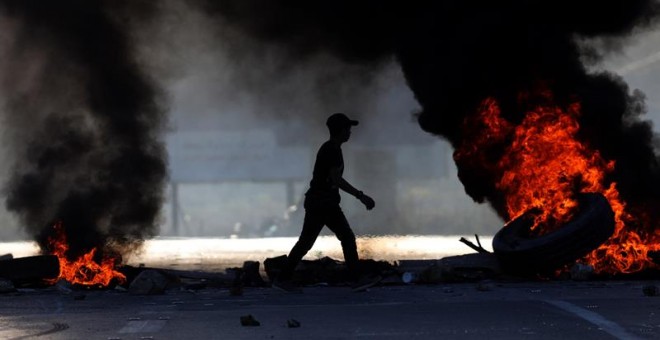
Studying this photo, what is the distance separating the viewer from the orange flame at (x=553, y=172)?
56.0ft

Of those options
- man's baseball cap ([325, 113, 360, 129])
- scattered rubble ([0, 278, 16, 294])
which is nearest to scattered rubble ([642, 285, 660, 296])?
man's baseball cap ([325, 113, 360, 129])

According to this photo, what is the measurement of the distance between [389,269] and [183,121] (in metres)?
39.4

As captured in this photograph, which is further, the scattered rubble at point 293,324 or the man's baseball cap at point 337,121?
the man's baseball cap at point 337,121

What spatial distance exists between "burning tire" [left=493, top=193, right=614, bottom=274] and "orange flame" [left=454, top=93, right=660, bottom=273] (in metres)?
0.84

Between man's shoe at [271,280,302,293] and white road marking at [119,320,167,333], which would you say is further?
man's shoe at [271,280,302,293]

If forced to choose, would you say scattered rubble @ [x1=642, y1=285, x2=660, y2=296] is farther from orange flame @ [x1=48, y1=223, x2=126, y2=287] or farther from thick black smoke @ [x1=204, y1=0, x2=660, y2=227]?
orange flame @ [x1=48, y1=223, x2=126, y2=287]

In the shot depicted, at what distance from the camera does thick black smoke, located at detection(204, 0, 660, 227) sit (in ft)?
60.0

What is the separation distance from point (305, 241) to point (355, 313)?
3036 mm

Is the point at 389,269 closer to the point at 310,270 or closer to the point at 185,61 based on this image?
the point at 310,270

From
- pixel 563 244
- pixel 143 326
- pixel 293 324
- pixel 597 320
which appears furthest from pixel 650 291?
pixel 143 326

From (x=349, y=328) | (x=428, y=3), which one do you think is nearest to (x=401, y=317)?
(x=349, y=328)

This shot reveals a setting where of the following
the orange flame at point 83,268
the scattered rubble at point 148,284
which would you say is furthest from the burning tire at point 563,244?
the orange flame at point 83,268

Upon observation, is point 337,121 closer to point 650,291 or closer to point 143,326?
point 650,291

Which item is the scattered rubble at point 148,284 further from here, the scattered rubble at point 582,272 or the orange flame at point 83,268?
the scattered rubble at point 582,272
